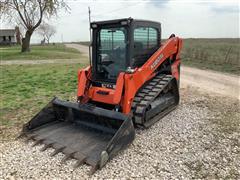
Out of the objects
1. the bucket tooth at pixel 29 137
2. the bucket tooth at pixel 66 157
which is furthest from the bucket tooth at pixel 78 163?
the bucket tooth at pixel 29 137

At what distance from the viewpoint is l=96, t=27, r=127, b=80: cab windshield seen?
5852 millimetres

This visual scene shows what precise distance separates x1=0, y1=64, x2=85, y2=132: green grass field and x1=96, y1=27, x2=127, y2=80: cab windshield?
7.95 feet

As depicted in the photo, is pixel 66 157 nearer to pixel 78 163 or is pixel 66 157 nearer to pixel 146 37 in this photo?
pixel 78 163

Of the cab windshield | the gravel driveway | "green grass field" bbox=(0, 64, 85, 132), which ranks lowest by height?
the gravel driveway

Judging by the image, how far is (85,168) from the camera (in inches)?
172

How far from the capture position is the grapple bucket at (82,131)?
461 centimetres

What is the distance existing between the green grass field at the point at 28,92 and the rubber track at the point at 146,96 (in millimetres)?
2992

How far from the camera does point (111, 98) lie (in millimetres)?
5633

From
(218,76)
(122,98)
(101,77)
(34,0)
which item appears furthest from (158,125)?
(34,0)

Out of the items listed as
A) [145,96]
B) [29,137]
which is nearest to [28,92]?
[29,137]

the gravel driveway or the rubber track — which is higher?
the rubber track

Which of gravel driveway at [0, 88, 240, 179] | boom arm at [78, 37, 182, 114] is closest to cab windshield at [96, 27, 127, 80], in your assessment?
boom arm at [78, 37, 182, 114]

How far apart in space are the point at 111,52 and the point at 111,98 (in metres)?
1.12

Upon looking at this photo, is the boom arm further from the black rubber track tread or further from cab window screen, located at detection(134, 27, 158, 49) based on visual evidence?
cab window screen, located at detection(134, 27, 158, 49)
